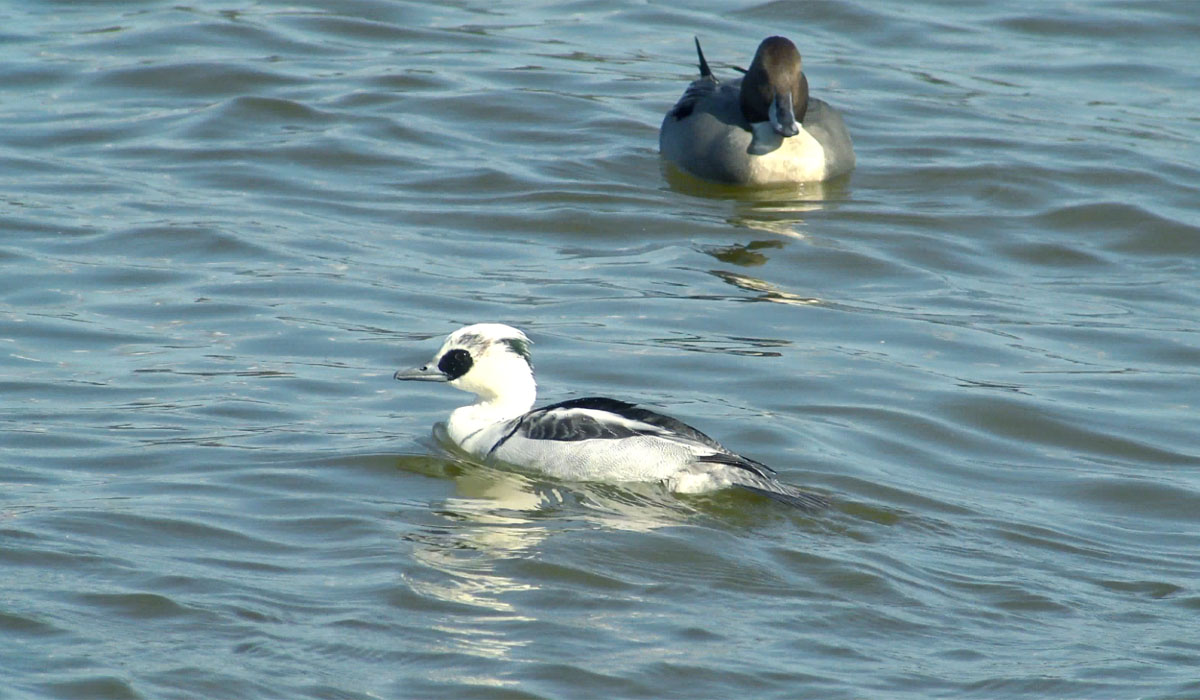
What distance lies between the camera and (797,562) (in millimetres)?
7156

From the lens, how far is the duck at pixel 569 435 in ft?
25.7

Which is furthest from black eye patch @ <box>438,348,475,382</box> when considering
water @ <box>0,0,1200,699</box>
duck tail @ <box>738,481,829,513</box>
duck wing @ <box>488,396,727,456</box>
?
duck tail @ <box>738,481,829,513</box>

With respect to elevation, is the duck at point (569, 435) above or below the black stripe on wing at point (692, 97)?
below

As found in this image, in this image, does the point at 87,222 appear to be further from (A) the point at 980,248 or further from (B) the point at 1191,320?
(B) the point at 1191,320

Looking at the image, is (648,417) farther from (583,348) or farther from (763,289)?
(763,289)

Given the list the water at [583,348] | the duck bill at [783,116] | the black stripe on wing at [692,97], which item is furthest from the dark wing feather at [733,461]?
the black stripe on wing at [692,97]

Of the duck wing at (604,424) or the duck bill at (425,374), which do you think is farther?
the duck bill at (425,374)

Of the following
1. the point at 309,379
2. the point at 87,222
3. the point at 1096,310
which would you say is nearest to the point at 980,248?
the point at 1096,310

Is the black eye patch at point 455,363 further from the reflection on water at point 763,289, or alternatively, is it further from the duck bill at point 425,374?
the reflection on water at point 763,289

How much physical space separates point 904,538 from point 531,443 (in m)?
1.77

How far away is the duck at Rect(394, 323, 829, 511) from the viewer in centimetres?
782

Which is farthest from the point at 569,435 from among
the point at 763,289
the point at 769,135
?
the point at 769,135

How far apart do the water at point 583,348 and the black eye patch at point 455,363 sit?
1.23ft

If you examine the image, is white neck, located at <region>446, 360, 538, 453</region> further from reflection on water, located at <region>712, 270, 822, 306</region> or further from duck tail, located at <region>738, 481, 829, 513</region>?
reflection on water, located at <region>712, 270, 822, 306</region>
